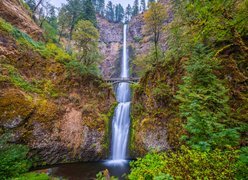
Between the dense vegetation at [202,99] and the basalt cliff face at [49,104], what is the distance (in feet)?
10.8

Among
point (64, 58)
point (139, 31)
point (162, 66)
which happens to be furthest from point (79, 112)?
point (139, 31)

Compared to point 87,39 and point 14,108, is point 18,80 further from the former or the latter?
point 87,39

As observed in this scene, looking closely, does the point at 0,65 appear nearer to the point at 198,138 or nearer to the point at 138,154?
the point at 138,154

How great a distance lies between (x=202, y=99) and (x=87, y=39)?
13.8m

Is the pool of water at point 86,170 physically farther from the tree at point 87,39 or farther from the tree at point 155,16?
the tree at point 87,39

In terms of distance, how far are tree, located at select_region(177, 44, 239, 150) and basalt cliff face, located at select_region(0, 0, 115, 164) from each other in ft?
23.5

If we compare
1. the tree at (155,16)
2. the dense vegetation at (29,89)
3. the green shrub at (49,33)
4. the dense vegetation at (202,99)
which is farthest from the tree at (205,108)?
the green shrub at (49,33)

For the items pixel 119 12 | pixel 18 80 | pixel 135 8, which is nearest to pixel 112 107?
pixel 18 80

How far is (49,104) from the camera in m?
10.7

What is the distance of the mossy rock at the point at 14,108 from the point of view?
28.3 ft

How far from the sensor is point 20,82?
33.3ft

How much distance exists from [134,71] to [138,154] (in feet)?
65.0

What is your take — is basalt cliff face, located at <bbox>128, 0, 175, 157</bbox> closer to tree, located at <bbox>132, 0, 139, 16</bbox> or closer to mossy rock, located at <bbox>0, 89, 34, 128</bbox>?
mossy rock, located at <bbox>0, 89, 34, 128</bbox>

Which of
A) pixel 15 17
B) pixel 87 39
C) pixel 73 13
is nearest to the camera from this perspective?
pixel 15 17
